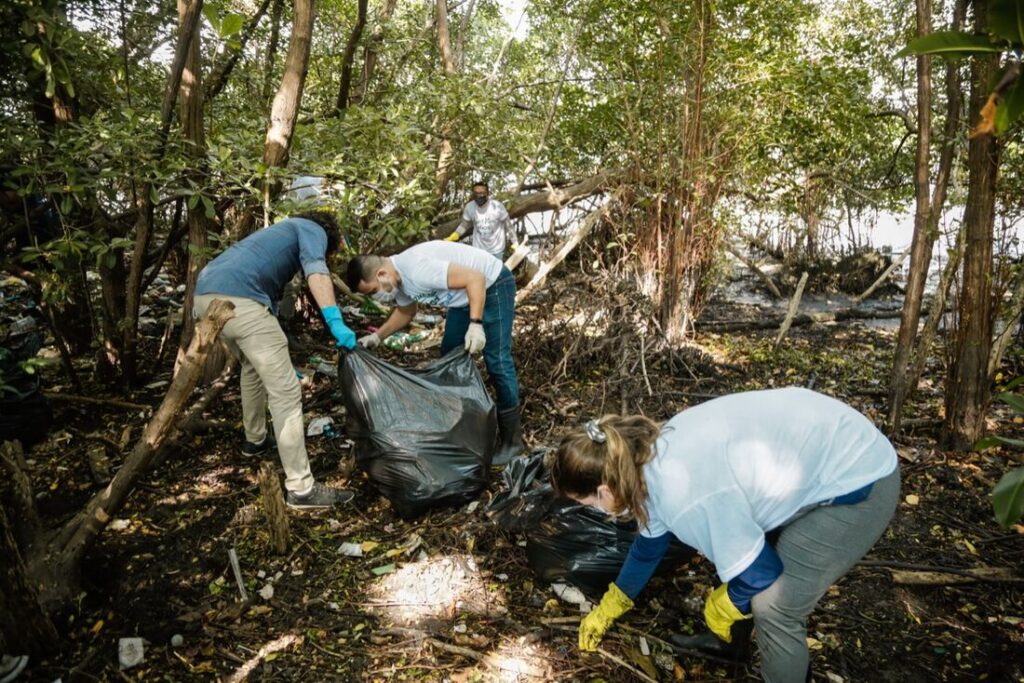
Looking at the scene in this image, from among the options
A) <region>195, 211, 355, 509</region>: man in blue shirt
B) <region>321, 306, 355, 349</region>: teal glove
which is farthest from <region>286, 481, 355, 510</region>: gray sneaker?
<region>321, 306, 355, 349</region>: teal glove

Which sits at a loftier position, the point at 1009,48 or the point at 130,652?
the point at 1009,48

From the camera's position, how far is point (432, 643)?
2004 millimetres

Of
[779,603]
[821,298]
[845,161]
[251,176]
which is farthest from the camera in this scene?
[821,298]

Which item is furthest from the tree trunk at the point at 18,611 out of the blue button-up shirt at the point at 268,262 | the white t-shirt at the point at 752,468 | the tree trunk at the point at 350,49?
the tree trunk at the point at 350,49

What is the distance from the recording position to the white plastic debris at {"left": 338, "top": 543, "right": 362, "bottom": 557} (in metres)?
2.47

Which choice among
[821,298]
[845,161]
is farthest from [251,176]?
[821,298]

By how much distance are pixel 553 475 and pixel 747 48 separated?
14.9ft

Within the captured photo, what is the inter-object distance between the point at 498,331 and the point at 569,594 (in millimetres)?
1294

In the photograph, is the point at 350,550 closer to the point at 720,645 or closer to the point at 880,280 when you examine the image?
the point at 720,645

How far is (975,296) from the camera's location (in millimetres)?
3076

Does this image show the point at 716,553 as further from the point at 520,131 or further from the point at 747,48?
the point at 520,131

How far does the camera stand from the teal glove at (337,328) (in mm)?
2617

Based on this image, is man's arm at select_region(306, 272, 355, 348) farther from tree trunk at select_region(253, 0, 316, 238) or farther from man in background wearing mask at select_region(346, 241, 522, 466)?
tree trunk at select_region(253, 0, 316, 238)

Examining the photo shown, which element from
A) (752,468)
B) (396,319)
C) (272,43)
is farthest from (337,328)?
(272,43)
